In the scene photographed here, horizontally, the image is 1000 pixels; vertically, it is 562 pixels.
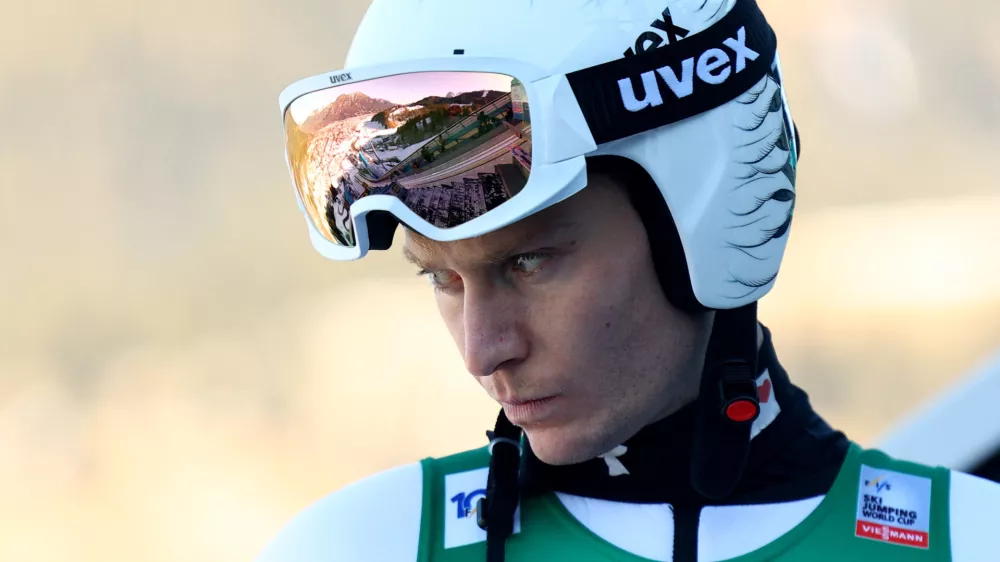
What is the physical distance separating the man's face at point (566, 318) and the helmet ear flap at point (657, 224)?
1cm

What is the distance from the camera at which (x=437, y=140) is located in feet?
4.95

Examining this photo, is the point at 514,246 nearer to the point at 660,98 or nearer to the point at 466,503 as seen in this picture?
the point at 660,98

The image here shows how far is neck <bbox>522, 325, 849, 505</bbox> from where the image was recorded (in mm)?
1702

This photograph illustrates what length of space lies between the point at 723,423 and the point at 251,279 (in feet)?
21.4

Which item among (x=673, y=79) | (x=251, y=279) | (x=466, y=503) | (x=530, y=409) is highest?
(x=251, y=279)

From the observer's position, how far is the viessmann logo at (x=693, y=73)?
1.55 meters

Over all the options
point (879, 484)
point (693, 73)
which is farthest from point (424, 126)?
point (879, 484)

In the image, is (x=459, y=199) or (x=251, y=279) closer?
(x=459, y=199)

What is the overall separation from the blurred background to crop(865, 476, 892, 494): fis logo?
520cm

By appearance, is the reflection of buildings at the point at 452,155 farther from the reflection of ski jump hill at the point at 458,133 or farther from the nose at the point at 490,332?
the nose at the point at 490,332

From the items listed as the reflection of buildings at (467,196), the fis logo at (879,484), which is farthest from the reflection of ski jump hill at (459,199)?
the fis logo at (879,484)

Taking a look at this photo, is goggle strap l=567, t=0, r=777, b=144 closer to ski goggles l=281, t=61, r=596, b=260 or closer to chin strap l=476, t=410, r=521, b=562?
ski goggles l=281, t=61, r=596, b=260

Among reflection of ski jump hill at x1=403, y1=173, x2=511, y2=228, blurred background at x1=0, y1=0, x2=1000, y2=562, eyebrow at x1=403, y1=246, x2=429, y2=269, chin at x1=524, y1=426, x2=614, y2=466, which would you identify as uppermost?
blurred background at x1=0, y1=0, x2=1000, y2=562

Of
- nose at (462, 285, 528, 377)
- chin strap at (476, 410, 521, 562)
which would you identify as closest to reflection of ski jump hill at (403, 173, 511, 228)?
nose at (462, 285, 528, 377)
